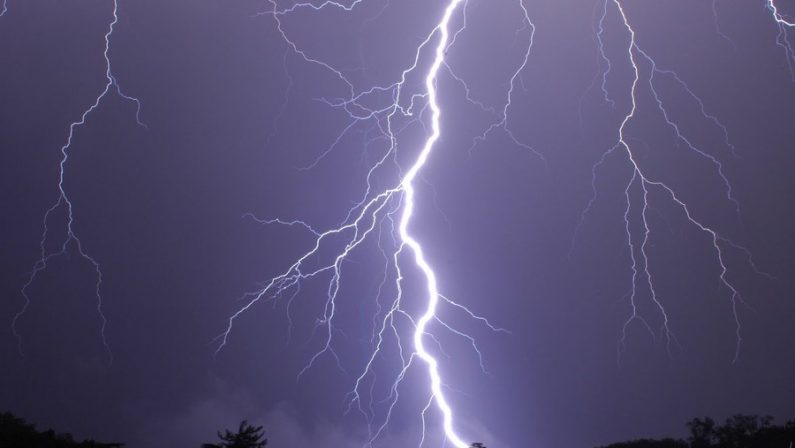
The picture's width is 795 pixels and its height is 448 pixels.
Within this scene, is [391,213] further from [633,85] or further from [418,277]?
[633,85]

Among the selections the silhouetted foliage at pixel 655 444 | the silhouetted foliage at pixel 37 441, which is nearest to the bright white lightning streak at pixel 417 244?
the silhouetted foliage at pixel 655 444

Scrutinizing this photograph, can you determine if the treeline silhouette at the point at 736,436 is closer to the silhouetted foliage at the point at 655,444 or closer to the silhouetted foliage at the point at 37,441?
the silhouetted foliage at the point at 655,444

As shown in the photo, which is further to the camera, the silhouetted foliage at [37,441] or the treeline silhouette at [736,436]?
the treeline silhouette at [736,436]

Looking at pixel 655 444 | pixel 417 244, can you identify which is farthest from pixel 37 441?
pixel 655 444

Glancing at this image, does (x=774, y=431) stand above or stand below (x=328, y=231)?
below

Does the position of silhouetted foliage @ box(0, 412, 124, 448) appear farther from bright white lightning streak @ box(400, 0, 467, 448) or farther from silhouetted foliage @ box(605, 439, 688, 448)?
silhouetted foliage @ box(605, 439, 688, 448)

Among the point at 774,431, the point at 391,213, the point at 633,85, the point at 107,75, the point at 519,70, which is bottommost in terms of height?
the point at 774,431

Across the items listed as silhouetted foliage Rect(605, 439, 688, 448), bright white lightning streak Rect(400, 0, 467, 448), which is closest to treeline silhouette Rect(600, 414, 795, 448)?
silhouetted foliage Rect(605, 439, 688, 448)

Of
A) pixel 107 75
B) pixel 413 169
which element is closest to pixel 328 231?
pixel 413 169

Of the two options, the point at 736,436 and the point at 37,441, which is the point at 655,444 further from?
the point at 37,441

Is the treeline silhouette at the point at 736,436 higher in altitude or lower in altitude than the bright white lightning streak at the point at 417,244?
lower

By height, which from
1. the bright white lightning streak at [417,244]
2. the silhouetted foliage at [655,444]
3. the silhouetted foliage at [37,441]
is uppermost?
the bright white lightning streak at [417,244]
